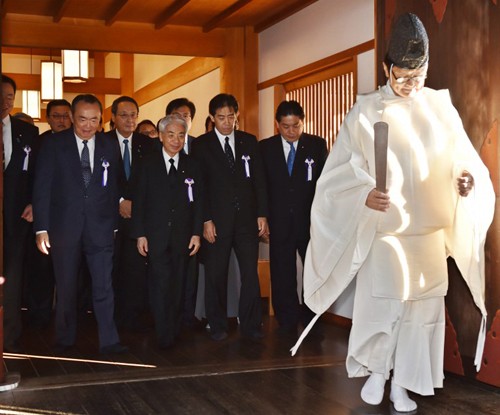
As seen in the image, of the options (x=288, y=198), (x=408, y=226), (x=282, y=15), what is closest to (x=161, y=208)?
(x=288, y=198)

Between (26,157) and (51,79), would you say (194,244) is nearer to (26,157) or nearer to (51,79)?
(26,157)

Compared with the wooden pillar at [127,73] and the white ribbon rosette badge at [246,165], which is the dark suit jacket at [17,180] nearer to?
the white ribbon rosette badge at [246,165]

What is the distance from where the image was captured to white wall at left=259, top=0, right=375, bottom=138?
5866 mm

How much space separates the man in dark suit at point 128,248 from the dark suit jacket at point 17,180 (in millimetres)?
859

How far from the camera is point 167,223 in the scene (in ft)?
16.1

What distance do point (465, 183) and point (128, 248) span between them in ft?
9.56

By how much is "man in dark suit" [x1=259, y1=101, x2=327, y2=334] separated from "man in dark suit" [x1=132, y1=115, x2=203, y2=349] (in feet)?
2.40

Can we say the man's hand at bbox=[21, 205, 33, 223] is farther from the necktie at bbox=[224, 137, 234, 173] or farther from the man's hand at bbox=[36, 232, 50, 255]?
the necktie at bbox=[224, 137, 234, 173]

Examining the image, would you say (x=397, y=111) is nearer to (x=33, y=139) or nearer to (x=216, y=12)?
(x=33, y=139)

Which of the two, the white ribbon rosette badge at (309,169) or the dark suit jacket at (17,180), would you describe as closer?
the dark suit jacket at (17,180)

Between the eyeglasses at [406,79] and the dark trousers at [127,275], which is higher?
the eyeglasses at [406,79]

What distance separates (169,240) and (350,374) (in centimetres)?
167

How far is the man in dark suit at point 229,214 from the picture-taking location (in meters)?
5.22

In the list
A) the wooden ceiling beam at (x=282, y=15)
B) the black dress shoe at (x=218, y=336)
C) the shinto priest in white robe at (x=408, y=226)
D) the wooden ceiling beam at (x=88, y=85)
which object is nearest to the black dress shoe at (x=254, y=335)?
the black dress shoe at (x=218, y=336)
